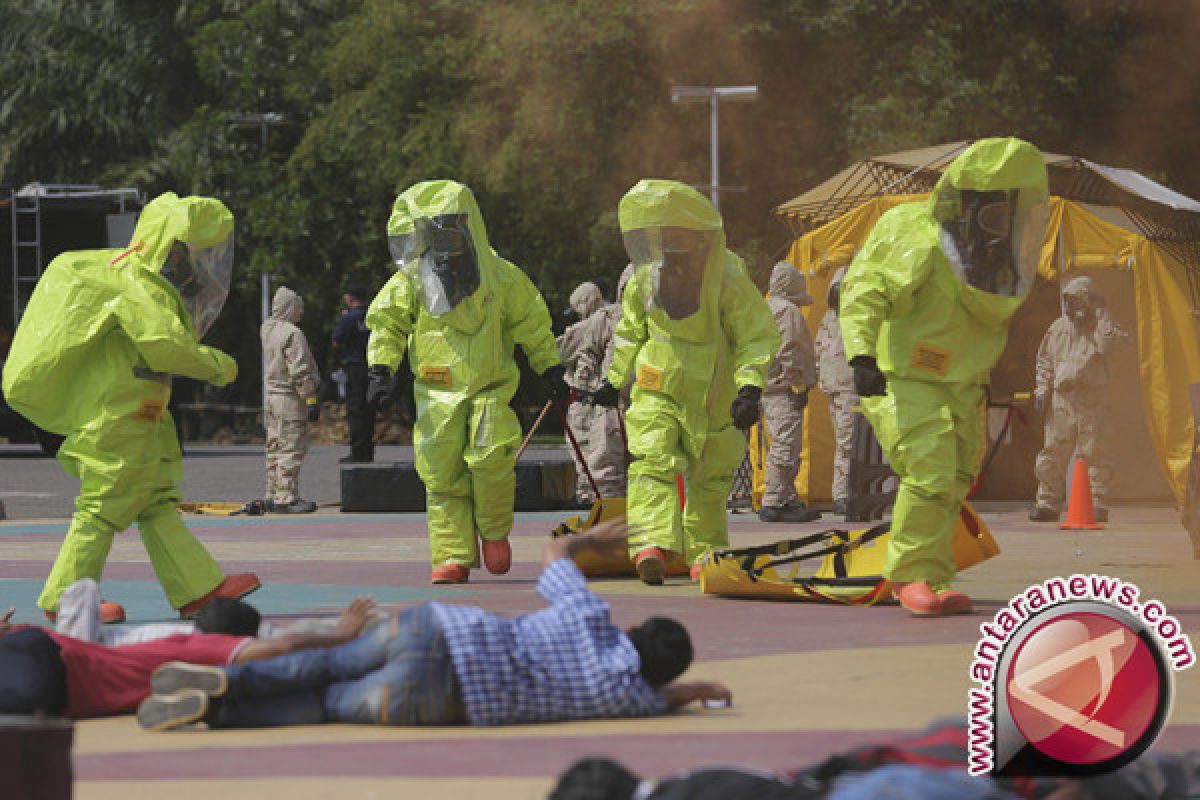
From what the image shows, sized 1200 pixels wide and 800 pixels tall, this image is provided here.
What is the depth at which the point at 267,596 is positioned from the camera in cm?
1027

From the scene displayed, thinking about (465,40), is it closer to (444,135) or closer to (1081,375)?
(444,135)

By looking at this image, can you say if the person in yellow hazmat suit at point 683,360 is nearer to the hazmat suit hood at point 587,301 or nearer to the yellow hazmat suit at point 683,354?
the yellow hazmat suit at point 683,354

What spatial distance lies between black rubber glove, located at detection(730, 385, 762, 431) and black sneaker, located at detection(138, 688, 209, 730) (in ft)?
16.0

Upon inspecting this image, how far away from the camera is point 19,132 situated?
41.5 meters

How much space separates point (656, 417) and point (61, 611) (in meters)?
4.52

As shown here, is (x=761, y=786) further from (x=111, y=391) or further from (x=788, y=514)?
(x=788, y=514)

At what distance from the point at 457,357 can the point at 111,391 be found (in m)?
2.42

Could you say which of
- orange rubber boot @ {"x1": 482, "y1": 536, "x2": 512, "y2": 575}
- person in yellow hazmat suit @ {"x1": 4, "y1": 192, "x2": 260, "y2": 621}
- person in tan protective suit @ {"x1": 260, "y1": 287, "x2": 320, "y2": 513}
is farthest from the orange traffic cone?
person in yellow hazmat suit @ {"x1": 4, "y1": 192, "x2": 260, "y2": 621}

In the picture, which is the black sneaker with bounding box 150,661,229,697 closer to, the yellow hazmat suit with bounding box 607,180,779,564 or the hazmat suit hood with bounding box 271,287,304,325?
the yellow hazmat suit with bounding box 607,180,779,564

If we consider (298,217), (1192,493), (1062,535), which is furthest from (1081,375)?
(298,217)

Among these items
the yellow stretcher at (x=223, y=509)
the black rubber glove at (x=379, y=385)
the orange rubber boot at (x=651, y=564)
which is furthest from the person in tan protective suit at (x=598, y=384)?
the orange rubber boot at (x=651, y=564)

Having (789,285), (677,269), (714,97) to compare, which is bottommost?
(789,285)

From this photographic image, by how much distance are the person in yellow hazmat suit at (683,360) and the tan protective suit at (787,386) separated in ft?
17.5

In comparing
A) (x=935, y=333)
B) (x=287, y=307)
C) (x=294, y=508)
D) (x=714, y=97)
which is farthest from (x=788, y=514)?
(x=714, y=97)
